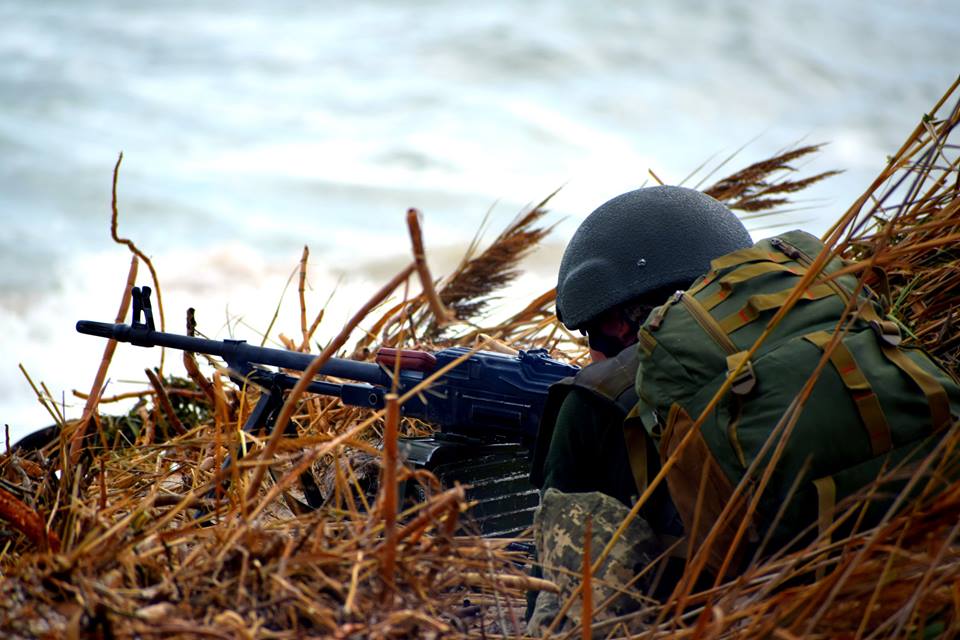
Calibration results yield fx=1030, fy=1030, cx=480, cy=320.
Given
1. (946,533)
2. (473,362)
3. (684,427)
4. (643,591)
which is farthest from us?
(473,362)

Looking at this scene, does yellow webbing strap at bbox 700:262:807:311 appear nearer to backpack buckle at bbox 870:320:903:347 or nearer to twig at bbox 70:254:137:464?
backpack buckle at bbox 870:320:903:347

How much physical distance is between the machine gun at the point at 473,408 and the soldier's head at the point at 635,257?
0.46 meters

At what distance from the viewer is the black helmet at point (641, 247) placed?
331cm

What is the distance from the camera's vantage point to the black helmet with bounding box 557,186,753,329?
3.31m

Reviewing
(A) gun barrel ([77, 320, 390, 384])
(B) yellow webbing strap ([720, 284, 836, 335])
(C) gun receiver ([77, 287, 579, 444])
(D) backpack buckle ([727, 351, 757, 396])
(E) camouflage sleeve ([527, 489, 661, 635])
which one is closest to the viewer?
(D) backpack buckle ([727, 351, 757, 396])

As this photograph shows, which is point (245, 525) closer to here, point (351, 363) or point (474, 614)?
point (474, 614)

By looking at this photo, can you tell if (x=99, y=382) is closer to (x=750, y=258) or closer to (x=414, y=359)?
(x=414, y=359)

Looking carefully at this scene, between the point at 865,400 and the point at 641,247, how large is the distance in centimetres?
123

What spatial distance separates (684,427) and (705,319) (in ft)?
0.86

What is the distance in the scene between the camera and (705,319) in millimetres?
2404

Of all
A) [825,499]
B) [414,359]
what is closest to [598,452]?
[825,499]

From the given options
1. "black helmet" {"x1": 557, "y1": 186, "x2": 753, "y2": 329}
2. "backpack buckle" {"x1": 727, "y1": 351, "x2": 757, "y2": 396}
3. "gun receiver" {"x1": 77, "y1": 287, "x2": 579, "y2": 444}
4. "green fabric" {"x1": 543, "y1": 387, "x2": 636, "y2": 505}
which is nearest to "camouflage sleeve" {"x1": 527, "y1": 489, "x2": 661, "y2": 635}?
"green fabric" {"x1": 543, "y1": 387, "x2": 636, "y2": 505}

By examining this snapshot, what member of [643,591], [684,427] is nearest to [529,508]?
[643,591]

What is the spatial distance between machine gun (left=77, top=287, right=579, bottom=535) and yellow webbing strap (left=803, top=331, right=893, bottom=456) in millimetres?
1658
